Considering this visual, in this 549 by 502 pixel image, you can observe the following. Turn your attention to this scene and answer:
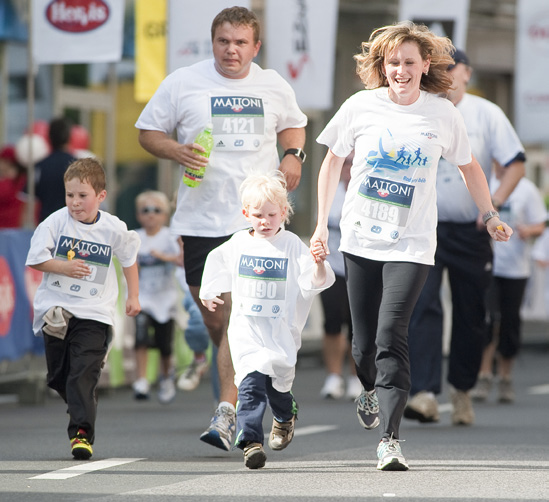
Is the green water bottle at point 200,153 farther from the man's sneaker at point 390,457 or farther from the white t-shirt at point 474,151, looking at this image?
the white t-shirt at point 474,151

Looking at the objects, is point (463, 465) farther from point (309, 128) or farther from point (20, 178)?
point (309, 128)

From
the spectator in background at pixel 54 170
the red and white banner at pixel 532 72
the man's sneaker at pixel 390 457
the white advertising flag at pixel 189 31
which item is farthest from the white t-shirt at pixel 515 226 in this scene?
the man's sneaker at pixel 390 457

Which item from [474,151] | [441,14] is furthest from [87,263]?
[441,14]

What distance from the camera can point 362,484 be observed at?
6.38 m

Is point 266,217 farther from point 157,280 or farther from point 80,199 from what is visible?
point 157,280

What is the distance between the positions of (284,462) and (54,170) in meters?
6.74

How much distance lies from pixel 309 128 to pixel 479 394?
1065 centimetres

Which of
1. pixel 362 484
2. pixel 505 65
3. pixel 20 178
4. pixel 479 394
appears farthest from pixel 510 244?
pixel 505 65

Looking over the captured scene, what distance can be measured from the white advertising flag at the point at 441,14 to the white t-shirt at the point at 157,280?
3784 mm

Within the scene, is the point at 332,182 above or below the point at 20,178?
above

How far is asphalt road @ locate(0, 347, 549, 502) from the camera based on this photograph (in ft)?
20.1

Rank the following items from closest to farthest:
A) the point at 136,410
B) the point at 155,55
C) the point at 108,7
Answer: the point at 136,410 → the point at 108,7 → the point at 155,55

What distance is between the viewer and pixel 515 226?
44.3 ft

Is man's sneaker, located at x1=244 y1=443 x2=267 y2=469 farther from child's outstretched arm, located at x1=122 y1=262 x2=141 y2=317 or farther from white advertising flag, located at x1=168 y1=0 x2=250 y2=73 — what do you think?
white advertising flag, located at x1=168 y1=0 x2=250 y2=73
